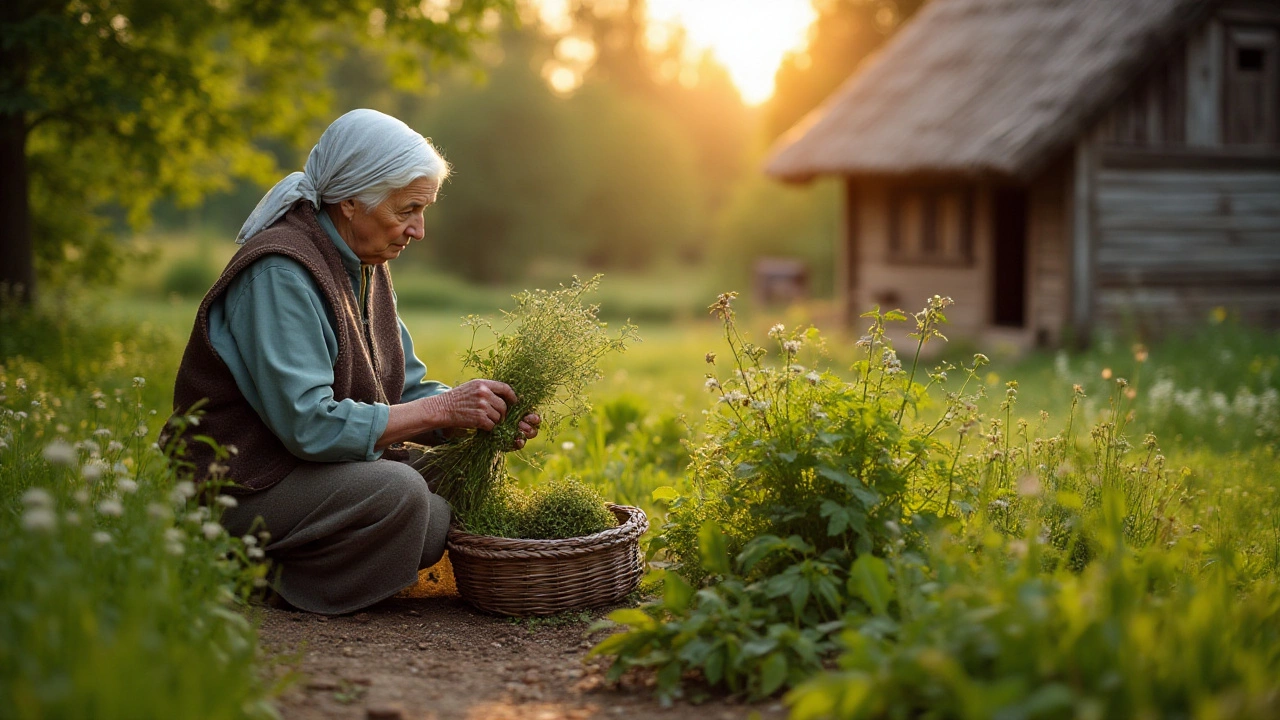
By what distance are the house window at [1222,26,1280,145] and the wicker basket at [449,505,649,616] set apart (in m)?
9.87

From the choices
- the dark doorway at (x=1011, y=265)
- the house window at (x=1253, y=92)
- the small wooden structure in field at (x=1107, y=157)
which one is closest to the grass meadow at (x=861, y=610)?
the small wooden structure in field at (x=1107, y=157)

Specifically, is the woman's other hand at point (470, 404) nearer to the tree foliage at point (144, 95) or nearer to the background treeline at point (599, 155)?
the tree foliage at point (144, 95)

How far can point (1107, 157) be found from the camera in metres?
10.2

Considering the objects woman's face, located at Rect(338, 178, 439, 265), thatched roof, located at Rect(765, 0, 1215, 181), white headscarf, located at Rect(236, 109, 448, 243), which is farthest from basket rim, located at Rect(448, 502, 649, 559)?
thatched roof, located at Rect(765, 0, 1215, 181)

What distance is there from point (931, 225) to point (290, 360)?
1032cm

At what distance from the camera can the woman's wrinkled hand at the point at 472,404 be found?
3250 millimetres

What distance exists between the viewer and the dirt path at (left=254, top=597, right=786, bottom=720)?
97.3 inches

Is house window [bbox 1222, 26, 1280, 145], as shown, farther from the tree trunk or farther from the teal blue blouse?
the tree trunk

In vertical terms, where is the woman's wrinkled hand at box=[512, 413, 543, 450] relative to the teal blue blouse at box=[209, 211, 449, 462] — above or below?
below

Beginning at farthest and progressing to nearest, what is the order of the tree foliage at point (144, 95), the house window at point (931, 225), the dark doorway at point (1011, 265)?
the dark doorway at point (1011, 265) → the house window at point (931, 225) → the tree foliage at point (144, 95)

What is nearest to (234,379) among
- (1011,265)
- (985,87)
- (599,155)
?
(985,87)

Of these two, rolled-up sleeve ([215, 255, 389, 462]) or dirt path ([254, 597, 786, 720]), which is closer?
dirt path ([254, 597, 786, 720])

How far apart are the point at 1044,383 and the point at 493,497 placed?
5995 mm

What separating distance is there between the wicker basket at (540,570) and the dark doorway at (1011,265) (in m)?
10.7
